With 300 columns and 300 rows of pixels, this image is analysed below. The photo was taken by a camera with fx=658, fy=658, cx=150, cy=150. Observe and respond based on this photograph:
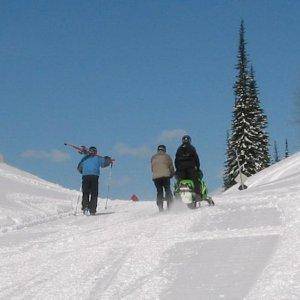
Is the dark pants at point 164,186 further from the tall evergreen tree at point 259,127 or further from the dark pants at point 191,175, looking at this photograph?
the tall evergreen tree at point 259,127

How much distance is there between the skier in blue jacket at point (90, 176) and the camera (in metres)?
18.6

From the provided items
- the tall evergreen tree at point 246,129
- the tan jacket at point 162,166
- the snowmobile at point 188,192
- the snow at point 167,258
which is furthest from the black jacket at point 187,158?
the tall evergreen tree at point 246,129

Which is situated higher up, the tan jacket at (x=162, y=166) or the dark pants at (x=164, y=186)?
the tan jacket at (x=162, y=166)

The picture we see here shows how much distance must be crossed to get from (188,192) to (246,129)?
4608cm

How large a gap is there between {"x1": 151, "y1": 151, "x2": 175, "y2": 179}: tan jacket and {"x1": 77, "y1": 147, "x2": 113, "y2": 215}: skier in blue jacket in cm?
225

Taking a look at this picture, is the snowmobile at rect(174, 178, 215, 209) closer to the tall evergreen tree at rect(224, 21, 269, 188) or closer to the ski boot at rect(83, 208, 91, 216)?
the ski boot at rect(83, 208, 91, 216)

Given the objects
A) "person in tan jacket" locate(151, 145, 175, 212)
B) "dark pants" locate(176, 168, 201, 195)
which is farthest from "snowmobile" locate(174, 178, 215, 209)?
"person in tan jacket" locate(151, 145, 175, 212)

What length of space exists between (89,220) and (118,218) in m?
0.97

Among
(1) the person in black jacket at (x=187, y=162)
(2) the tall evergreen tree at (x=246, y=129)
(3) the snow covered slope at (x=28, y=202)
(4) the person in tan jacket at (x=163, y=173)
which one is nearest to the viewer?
(1) the person in black jacket at (x=187, y=162)

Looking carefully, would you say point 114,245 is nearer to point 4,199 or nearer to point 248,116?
point 4,199

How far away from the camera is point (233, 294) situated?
6.95m

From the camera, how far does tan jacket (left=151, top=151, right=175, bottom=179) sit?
55.7 ft

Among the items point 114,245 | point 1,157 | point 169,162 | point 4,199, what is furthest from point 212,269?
point 1,157

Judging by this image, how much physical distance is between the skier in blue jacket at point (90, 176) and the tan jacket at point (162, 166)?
2252 mm
